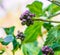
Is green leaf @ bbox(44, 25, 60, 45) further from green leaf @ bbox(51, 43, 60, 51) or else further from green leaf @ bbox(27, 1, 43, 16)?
A: green leaf @ bbox(27, 1, 43, 16)

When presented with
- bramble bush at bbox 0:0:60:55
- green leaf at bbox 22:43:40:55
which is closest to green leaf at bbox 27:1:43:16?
bramble bush at bbox 0:0:60:55

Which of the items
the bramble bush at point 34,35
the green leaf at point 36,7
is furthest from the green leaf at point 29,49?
the green leaf at point 36,7

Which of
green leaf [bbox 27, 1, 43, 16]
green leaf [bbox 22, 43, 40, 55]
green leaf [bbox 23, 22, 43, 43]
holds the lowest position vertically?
green leaf [bbox 22, 43, 40, 55]

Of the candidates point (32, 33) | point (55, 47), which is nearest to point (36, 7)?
point (32, 33)

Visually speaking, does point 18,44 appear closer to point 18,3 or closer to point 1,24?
point 1,24

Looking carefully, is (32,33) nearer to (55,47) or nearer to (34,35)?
(34,35)

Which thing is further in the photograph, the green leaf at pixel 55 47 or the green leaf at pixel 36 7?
the green leaf at pixel 36 7

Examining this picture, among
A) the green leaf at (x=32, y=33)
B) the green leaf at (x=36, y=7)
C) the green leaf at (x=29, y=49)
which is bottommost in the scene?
the green leaf at (x=29, y=49)

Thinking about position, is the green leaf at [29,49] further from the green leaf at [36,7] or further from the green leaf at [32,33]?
the green leaf at [36,7]

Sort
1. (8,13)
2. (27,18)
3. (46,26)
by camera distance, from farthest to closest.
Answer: (8,13), (46,26), (27,18)

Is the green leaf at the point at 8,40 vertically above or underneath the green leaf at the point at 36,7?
underneath

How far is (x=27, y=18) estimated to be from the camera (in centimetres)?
53

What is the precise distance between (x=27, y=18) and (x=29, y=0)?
974mm

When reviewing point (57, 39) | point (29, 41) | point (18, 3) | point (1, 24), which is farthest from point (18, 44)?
point (18, 3)
